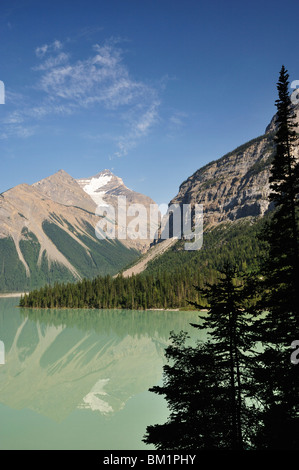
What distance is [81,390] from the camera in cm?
3534

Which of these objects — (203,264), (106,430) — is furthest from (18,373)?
(203,264)

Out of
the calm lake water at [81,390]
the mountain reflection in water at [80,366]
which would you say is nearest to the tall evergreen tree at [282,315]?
the calm lake water at [81,390]

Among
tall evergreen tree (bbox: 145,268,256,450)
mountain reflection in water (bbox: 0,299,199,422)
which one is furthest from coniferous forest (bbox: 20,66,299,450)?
mountain reflection in water (bbox: 0,299,199,422)

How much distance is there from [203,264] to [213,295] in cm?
18734

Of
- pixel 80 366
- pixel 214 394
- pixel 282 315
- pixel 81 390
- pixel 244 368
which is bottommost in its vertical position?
pixel 81 390

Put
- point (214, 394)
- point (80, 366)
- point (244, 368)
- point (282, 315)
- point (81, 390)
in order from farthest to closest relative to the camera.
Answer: point (80, 366), point (81, 390), point (282, 315), point (244, 368), point (214, 394)

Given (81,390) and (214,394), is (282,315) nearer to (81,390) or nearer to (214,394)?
(214,394)

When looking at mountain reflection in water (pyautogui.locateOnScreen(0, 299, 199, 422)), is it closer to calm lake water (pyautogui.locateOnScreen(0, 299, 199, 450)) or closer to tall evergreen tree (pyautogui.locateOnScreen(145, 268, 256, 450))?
calm lake water (pyautogui.locateOnScreen(0, 299, 199, 450))

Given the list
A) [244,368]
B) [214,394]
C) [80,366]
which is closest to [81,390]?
[80,366]

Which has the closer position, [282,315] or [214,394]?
[214,394]

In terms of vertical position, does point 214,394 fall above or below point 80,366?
above

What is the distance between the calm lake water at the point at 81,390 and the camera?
23.6m

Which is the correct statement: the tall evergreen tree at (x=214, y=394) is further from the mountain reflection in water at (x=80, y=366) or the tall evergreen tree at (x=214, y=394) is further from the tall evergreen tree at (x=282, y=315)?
the mountain reflection in water at (x=80, y=366)

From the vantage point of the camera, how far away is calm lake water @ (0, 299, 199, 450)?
77.5ft
